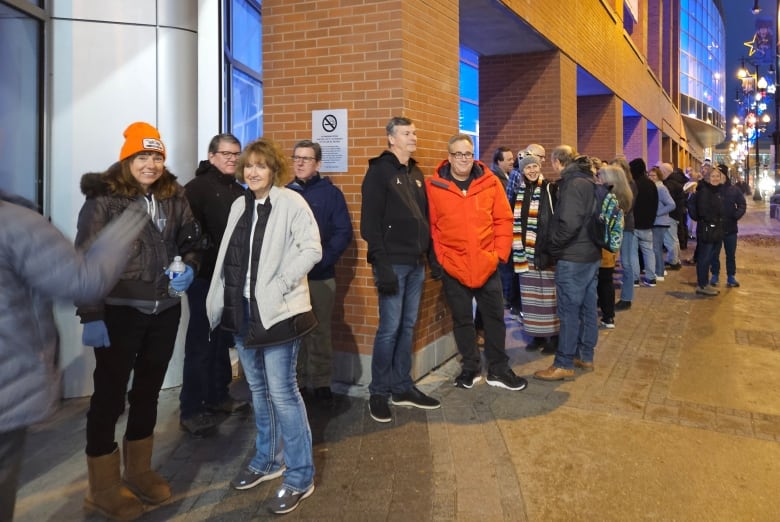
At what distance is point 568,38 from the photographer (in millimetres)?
10781

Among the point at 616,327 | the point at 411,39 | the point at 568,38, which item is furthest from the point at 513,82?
the point at 411,39

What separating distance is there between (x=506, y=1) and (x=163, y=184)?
5.79 m

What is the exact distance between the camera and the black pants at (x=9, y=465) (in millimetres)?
1979

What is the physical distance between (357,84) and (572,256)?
2.32m

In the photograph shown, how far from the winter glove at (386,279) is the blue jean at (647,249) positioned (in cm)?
681

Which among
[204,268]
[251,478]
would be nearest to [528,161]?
[204,268]

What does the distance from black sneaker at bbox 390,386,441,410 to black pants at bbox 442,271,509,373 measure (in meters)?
0.64

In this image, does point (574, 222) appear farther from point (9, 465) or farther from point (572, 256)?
point (9, 465)

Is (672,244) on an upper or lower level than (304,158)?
lower

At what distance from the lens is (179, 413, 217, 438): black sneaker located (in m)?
4.34


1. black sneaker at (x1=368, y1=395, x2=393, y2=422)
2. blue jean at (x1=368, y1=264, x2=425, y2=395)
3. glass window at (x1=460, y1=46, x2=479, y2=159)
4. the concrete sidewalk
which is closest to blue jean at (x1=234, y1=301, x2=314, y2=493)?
the concrete sidewalk

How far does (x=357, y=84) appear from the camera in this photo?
5312 mm

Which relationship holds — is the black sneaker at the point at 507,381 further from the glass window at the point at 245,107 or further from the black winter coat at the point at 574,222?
the glass window at the point at 245,107

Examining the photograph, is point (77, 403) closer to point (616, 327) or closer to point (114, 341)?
point (114, 341)
